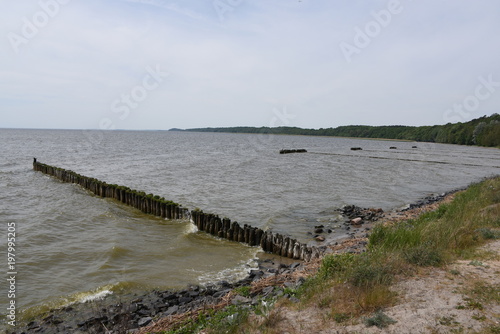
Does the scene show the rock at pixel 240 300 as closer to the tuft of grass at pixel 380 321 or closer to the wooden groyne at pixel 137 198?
the tuft of grass at pixel 380 321

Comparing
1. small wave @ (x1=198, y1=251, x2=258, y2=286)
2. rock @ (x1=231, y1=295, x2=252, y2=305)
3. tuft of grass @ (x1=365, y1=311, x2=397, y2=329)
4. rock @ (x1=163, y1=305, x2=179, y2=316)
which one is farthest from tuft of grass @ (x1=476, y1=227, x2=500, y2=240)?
rock @ (x1=163, y1=305, x2=179, y2=316)

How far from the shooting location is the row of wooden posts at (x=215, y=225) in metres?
13.1

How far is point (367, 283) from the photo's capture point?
6.87m

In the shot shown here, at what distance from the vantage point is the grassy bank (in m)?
6.13

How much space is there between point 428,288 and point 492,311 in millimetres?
1215

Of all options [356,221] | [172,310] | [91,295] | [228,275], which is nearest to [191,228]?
[228,275]

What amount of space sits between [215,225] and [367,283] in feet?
33.2

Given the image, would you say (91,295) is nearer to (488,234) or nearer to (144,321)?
(144,321)

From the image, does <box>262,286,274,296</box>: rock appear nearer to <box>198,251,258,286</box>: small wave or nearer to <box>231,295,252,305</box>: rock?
<box>231,295,252,305</box>: rock

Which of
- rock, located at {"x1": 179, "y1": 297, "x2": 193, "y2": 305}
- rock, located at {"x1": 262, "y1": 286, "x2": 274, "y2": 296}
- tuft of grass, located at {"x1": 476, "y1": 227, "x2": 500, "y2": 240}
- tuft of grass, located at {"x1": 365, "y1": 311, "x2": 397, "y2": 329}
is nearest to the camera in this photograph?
Answer: tuft of grass, located at {"x1": 365, "y1": 311, "x2": 397, "y2": 329}

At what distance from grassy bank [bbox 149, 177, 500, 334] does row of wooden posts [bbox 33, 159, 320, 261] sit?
3.68 metres

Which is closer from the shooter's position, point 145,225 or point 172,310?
point 172,310

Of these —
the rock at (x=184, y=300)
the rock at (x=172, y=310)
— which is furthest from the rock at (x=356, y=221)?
the rock at (x=172, y=310)

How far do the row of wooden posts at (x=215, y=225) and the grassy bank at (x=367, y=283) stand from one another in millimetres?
3679
